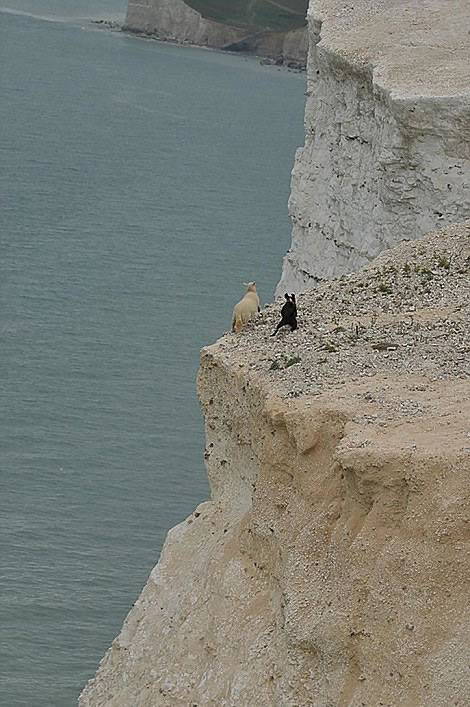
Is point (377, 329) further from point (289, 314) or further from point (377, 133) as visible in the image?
point (377, 133)

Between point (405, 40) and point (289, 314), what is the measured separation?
1253cm

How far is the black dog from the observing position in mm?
17641

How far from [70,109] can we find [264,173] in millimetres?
26573

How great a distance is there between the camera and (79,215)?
71.2 meters

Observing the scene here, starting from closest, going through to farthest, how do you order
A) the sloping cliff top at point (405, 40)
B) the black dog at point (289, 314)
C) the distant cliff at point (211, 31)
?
the black dog at point (289, 314)
the sloping cliff top at point (405, 40)
the distant cliff at point (211, 31)

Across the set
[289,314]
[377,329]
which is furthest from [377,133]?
[377,329]

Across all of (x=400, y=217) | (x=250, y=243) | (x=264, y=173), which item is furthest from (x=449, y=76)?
(x=264, y=173)

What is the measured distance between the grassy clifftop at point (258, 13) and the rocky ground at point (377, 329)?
6211 inches

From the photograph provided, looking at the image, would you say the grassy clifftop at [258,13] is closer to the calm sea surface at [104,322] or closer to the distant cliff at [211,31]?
the distant cliff at [211,31]

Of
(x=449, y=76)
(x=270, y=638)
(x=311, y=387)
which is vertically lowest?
(x=270, y=638)

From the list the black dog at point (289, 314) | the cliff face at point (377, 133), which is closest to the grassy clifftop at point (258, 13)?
the cliff face at point (377, 133)

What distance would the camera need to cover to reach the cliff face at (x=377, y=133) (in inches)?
1017

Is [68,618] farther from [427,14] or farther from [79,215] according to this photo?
[79,215]

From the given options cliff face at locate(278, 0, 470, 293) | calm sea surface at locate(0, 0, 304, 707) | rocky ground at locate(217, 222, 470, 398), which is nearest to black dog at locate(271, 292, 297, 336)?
rocky ground at locate(217, 222, 470, 398)
